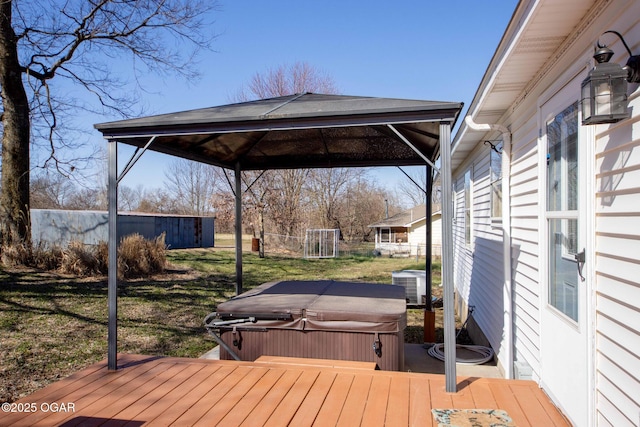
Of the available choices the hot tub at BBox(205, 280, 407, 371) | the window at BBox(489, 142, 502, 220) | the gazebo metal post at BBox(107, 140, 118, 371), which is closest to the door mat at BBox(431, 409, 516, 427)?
the hot tub at BBox(205, 280, 407, 371)

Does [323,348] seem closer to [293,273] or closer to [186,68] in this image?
[293,273]

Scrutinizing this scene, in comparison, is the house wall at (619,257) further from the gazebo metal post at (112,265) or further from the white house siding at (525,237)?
the gazebo metal post at (112,265)

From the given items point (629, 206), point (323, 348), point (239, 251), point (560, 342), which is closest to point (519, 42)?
point (629, 206)

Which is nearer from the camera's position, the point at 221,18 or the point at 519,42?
the point at 519,42

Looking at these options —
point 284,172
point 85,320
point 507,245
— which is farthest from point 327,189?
point 507,245

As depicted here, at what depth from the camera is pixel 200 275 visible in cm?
1072

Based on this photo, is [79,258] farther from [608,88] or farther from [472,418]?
[608,88]

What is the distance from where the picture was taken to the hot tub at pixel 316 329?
12.5 ft

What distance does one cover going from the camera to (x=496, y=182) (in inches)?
184

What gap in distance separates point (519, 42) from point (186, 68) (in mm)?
10908

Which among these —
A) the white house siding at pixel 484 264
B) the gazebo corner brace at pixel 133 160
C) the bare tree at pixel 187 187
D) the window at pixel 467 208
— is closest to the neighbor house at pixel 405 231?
the bare tree at pixel 187 187

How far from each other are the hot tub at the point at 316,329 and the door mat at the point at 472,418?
1.21m

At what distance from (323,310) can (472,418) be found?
170 cm

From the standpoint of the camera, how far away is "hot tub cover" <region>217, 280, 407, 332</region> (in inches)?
150
